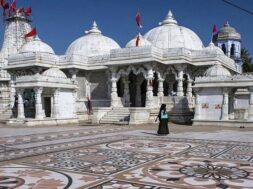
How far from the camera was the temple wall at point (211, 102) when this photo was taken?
20.6 metres

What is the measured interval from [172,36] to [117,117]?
11.8 m

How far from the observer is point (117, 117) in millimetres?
23688

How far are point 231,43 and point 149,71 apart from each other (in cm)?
2822

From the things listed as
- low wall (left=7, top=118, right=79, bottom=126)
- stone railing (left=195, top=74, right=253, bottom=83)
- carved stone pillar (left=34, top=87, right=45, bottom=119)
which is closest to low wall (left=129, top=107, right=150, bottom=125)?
stone railing (left=195, top=74, right=253, bottom=83)

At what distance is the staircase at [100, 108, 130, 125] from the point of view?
22.9m

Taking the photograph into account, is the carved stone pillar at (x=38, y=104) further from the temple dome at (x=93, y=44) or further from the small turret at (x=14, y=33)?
the small turret at (x=14, y=33)

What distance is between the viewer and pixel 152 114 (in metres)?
23.1

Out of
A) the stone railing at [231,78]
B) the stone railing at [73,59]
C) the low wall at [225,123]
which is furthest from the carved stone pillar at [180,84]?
the stone railing at [73,59]

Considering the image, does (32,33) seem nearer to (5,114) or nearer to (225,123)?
(5,114)

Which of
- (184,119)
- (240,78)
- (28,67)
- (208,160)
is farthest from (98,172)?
(28,67)

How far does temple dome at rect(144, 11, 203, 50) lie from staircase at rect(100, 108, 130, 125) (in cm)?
933

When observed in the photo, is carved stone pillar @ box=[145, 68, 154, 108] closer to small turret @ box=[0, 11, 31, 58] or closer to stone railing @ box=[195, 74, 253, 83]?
stone railing @ box=[195, 74, 253, 83]

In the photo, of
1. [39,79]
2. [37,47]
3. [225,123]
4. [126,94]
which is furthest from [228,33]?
[39,79]

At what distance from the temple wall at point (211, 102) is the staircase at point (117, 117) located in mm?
5128
